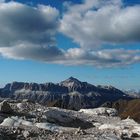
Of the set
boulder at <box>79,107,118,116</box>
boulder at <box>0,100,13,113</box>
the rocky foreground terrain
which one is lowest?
the rocky foreground terrain

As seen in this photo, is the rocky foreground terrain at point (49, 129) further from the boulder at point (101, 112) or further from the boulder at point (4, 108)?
the boulder at point (101, 112)

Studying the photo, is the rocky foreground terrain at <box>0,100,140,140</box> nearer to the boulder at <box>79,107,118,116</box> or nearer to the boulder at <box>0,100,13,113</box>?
the boulder at <box>0,100,13,113</box>

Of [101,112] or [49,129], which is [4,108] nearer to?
[49,129]

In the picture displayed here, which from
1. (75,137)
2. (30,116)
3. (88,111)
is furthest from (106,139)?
(88,111)

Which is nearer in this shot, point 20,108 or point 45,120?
point 45,120

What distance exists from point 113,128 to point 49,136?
1163 cm

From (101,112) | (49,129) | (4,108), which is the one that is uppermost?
(101,112)

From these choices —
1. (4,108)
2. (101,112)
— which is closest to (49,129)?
(4,108)

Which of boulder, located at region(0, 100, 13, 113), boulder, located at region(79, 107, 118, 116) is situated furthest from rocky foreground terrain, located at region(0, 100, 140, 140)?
boulder, located at region(79, 107, 118, 116)

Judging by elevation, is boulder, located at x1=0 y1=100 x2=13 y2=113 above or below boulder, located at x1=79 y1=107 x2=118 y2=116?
below

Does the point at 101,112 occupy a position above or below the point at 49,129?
above

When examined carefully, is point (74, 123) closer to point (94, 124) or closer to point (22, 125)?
point (94, 124)

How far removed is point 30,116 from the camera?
1469 inches

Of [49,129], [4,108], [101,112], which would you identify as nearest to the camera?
[49,129]
